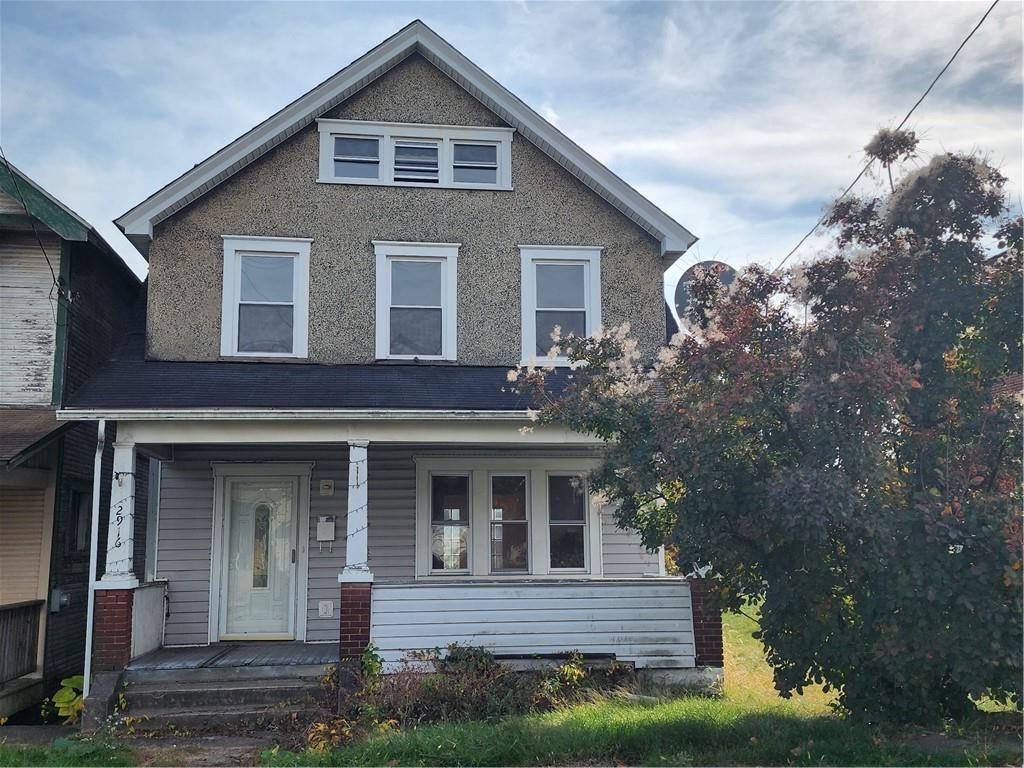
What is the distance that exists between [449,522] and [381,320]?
293cm

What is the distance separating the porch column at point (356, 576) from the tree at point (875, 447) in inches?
140

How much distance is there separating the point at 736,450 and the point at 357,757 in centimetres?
419

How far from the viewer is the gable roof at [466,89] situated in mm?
11852

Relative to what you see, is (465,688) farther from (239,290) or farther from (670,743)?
(239,290)

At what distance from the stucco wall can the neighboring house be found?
1111 millimetres

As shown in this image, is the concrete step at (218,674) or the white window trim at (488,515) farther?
the white window trim at (488,515)

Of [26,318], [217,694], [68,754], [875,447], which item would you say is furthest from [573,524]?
[26,318]

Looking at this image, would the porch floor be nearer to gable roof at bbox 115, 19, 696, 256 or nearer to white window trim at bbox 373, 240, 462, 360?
white window trim at bbox 373, 240, 462, 360

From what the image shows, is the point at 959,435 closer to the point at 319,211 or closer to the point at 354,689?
the point at 354,689

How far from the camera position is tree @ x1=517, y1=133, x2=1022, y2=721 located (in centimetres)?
677

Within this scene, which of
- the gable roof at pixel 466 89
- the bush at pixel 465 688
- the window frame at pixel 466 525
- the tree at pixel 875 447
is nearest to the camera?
the tree at pixel 875 447

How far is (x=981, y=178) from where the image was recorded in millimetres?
7297

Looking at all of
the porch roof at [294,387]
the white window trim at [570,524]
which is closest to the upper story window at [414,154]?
the porch roof at [294,387]

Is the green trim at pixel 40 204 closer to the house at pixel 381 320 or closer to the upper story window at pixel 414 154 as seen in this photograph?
the house at pixel 381 320
